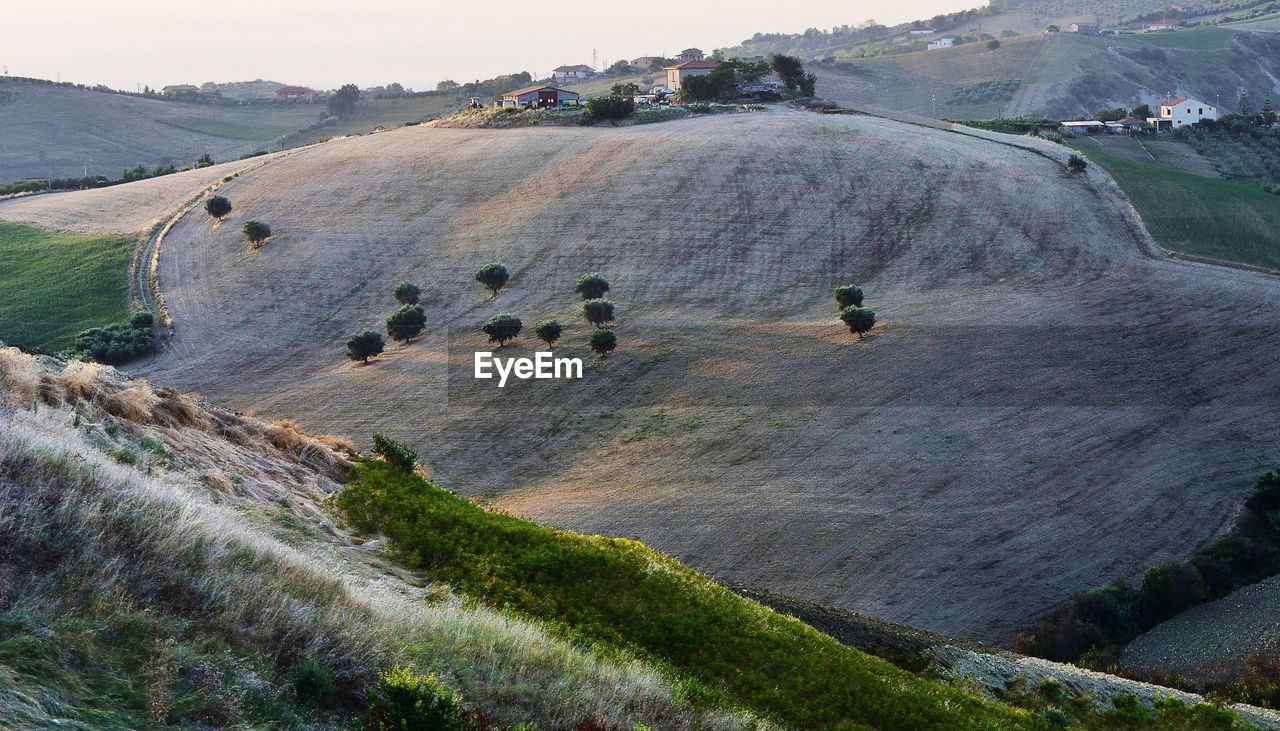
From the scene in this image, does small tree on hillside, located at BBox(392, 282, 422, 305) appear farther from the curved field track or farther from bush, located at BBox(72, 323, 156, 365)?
bush, located at BBox(72, 323, 156, 365)

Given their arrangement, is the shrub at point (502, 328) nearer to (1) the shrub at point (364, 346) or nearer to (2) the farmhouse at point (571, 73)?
(1) the shrub at point (364, 346)

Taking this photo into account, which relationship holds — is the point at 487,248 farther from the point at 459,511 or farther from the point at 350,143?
the point at 459,511

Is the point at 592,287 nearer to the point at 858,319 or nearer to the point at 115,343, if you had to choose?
the point at 858,319

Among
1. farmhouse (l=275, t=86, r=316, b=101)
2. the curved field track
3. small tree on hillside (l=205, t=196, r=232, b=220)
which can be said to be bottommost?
the curved field track

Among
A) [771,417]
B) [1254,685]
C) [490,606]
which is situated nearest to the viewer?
[490,606]

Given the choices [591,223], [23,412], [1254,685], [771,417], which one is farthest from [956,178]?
[23,412]

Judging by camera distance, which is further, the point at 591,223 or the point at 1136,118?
the point at 1136,118

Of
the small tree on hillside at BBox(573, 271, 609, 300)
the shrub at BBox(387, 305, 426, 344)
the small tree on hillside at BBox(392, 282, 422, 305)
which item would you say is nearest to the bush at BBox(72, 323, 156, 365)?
the small tree on hillside at BBox(392, 282, 422, 305)

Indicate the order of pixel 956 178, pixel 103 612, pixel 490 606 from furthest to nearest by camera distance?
pixel 956 178, pixel 490 606, pixel 103 612
